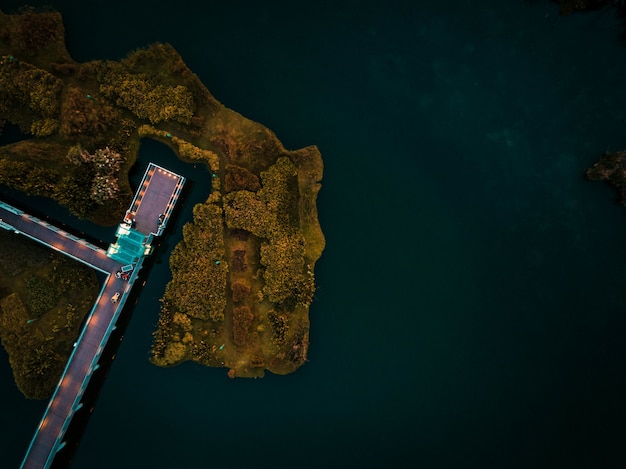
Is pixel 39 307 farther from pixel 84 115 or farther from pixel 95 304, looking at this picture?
pixel 84 115

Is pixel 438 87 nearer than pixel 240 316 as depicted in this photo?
No

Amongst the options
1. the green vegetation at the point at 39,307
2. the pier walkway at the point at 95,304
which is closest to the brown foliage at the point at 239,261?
the pier walkway at the point at 95,304

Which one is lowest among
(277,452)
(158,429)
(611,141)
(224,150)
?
(158,429)

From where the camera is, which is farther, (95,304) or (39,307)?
(39,307)

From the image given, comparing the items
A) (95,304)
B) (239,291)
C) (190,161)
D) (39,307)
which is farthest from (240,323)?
(39,307)

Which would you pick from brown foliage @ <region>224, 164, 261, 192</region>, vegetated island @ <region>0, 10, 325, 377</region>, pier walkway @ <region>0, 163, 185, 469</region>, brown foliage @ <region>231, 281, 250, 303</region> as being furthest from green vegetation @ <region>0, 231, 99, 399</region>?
brown foliage @ <region>224, 164, 261, 192</region>

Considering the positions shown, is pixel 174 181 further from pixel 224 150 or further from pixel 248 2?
pixel 248 2

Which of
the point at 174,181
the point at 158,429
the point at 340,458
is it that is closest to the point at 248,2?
the point at 174,181
